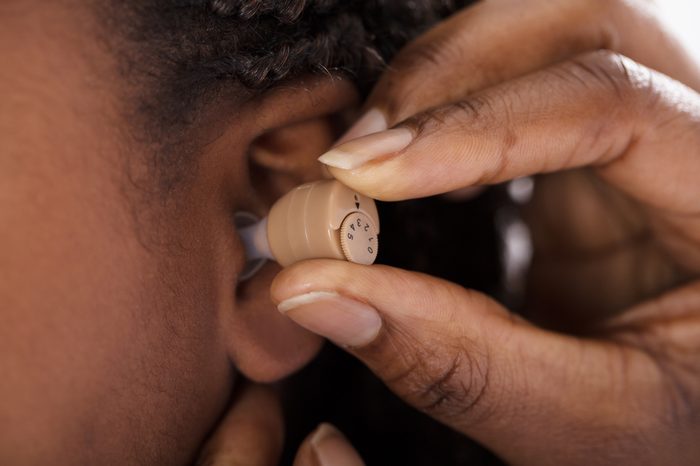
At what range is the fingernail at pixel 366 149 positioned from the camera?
677mm

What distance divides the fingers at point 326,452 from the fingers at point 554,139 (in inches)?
13.1

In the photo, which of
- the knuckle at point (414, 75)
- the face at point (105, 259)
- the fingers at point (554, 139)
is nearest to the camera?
the face at point (105, 259)

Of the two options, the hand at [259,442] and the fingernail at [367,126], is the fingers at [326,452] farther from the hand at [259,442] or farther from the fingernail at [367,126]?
the fingernail at [367,126]

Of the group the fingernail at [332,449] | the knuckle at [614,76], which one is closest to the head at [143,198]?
the fingernail at [332,449]

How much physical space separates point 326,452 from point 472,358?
224 mm

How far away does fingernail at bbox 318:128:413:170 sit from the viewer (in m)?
0.68

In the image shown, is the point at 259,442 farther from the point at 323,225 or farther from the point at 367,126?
the point at 367,126

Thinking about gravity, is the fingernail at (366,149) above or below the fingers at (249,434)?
above

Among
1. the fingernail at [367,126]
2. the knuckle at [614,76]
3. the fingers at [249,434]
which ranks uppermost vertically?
the knuckle at [614,76]

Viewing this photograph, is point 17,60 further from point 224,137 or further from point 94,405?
point 94,405

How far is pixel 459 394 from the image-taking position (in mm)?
782

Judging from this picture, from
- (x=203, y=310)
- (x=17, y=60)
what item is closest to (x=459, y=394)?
(x=203, y=310)

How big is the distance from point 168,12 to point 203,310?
1.13 ft

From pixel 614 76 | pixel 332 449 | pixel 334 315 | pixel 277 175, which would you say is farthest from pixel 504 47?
pixel 332 449
